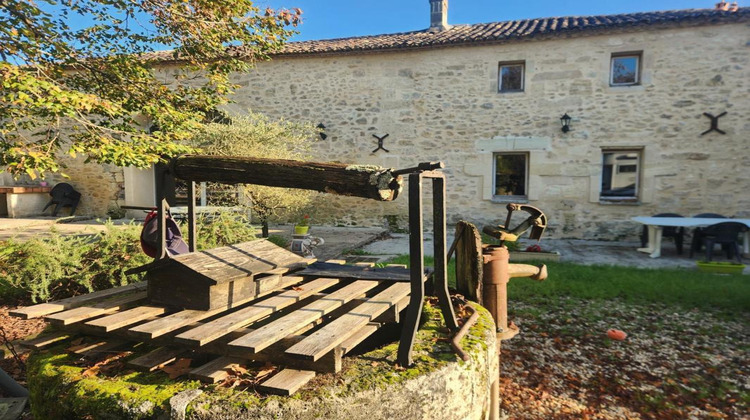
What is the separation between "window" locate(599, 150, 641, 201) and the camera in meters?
9.56

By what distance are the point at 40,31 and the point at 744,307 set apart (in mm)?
7774

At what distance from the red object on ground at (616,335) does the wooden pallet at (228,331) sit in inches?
103

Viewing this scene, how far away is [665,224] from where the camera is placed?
288 inches

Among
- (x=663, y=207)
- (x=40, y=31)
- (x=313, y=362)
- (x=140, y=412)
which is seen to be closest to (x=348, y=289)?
(x=313, y=362)

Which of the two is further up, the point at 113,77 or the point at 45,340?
the point at 113,77

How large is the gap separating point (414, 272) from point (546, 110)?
9217 millimetres

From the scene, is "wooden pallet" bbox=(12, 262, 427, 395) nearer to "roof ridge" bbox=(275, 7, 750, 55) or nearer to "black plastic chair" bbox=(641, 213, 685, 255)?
"black plastic chair" bbox=(641, 213, 685, 255)

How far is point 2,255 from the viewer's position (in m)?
4.12

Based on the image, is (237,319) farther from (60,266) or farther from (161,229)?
(60,266)

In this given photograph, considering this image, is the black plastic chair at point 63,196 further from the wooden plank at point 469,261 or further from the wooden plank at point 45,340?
the wooden plank at point 469,261

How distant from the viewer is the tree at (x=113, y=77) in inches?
116

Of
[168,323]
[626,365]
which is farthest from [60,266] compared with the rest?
[626,365]

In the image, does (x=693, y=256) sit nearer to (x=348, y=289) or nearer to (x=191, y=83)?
(x=348, y=289)

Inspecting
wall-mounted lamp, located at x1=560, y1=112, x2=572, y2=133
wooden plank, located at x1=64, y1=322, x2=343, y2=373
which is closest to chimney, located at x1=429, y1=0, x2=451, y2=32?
wall-mounted lamp, located at x1=560, y1=112, x2=572, y2=133
